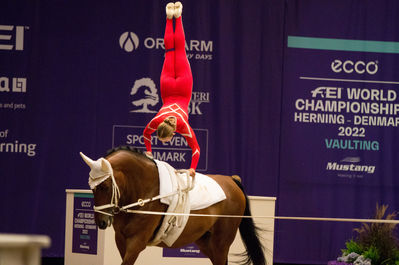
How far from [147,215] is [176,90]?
1.36m

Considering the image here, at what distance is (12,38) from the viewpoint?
23.4 ft

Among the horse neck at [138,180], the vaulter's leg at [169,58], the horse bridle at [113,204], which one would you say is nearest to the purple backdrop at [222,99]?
the vaulter's leg at [169,58]

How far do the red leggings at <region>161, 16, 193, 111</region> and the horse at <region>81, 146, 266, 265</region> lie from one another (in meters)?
0.80

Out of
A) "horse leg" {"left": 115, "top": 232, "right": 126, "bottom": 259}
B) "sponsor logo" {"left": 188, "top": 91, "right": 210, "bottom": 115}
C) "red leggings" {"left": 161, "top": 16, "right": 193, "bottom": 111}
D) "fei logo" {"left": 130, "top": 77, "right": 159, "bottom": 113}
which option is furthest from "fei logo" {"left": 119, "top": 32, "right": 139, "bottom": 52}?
"horse leg" {"left": 115, "top": 232, "right": 126, "bottom": 259}

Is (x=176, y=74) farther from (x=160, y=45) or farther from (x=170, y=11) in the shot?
(x=160, y=45)

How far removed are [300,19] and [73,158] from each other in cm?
344

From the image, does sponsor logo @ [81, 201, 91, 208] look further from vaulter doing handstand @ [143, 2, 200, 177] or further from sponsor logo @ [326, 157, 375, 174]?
sponsor logo @ [326, 157, 375, 174]

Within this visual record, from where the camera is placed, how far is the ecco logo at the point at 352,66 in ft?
24.1

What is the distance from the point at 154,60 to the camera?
7.23 m

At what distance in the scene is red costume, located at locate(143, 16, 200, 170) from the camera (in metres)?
4.69

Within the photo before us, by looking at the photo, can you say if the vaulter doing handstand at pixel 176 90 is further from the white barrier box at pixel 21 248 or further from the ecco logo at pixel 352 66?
the white barrier box at pixel 21 248

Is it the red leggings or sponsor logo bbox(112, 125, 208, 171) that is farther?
sponsor logo bbox(112, 125, 208, 171)

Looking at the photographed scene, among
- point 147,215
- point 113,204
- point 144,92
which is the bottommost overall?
point 147,215

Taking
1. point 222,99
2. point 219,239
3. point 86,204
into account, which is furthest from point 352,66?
point 86,204
